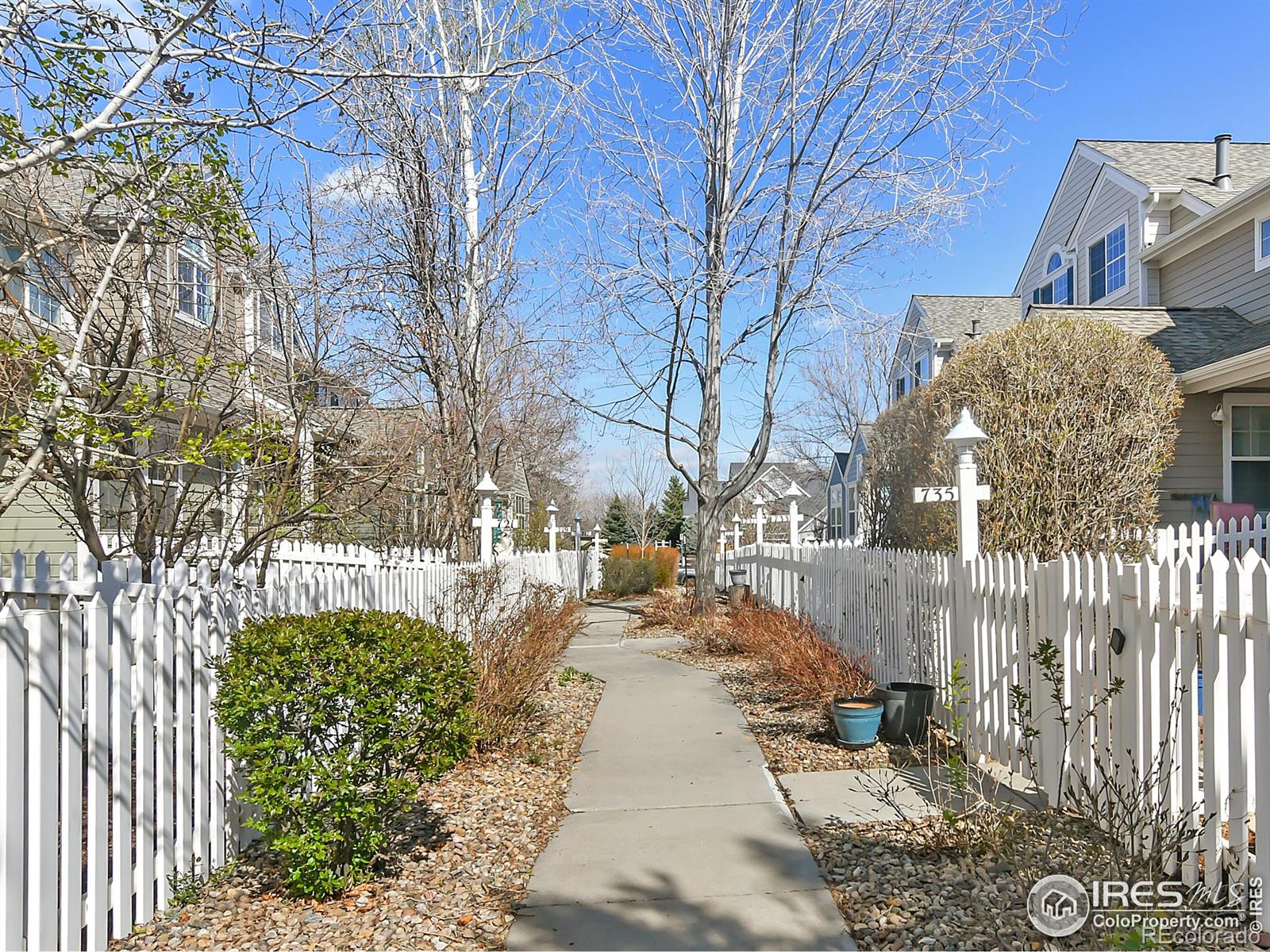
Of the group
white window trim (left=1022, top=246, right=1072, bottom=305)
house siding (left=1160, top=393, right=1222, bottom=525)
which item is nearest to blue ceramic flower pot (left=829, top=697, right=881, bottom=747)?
house siding (left=1160, top=393, right=1222, bottom=525)

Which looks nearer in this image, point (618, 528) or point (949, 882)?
point (949, 882)

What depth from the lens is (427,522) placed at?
41.2 ft

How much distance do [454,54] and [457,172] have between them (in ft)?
4.90

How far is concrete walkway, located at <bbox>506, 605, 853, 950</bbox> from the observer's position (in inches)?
134

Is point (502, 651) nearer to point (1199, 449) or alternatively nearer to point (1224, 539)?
point (1224, 539)

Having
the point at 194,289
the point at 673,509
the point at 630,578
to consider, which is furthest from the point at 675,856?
the point at 673,509

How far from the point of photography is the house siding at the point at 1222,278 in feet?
41.4

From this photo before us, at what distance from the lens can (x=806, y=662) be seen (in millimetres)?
7539

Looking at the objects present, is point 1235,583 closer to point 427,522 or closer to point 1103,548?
point 1103,548

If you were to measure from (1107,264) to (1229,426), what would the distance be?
5756 millimetres

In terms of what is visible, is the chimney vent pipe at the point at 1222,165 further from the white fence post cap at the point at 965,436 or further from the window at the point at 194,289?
the window at the point at 194,289

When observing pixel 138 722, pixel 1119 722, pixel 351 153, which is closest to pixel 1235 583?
pixel 1119 722

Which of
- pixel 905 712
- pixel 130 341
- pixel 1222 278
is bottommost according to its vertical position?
pixel 905 712

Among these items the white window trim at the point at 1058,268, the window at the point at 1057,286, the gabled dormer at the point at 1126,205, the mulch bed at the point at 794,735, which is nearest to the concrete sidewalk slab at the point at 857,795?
the mulch bed at the point at 794,735
